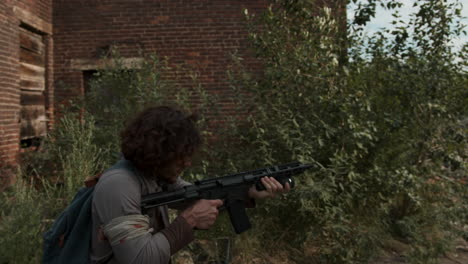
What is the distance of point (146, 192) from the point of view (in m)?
2.09

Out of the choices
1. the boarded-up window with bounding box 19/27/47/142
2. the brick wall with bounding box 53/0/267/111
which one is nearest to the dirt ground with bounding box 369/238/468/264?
the brick wall with bounding box 53/0/267/111

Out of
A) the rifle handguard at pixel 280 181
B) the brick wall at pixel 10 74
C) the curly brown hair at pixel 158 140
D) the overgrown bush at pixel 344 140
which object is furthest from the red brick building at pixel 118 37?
the curly brown hair at pixel 158 140

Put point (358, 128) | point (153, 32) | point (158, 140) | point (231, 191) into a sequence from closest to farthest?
1. point (158, 140)
2. point (231, 191)
3. point (358, 128)
4. point (153, 32)

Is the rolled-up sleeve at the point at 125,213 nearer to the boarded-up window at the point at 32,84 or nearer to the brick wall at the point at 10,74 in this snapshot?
the brick wall at the point at 10,74

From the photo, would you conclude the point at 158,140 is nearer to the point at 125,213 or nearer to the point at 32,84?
the point at 125,213

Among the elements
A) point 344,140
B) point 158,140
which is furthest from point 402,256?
point 158,140

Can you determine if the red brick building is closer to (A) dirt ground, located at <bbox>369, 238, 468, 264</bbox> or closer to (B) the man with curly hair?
(A) dirt ground, located at <bbox>369, 238, 468, 264</bbox>

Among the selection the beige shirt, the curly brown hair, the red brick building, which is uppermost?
the red brick building

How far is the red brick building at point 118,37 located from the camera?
8367 mm

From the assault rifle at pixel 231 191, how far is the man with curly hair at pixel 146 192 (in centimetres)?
6

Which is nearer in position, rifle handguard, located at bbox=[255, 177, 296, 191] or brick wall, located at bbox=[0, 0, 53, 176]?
rifle handguard, located at bbox=[255, 177, 296, 191]

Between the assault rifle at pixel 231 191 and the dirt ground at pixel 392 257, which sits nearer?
the assault rifle at pixel 231 191

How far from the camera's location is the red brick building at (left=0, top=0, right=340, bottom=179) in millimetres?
8367

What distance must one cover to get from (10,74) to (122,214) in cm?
632
